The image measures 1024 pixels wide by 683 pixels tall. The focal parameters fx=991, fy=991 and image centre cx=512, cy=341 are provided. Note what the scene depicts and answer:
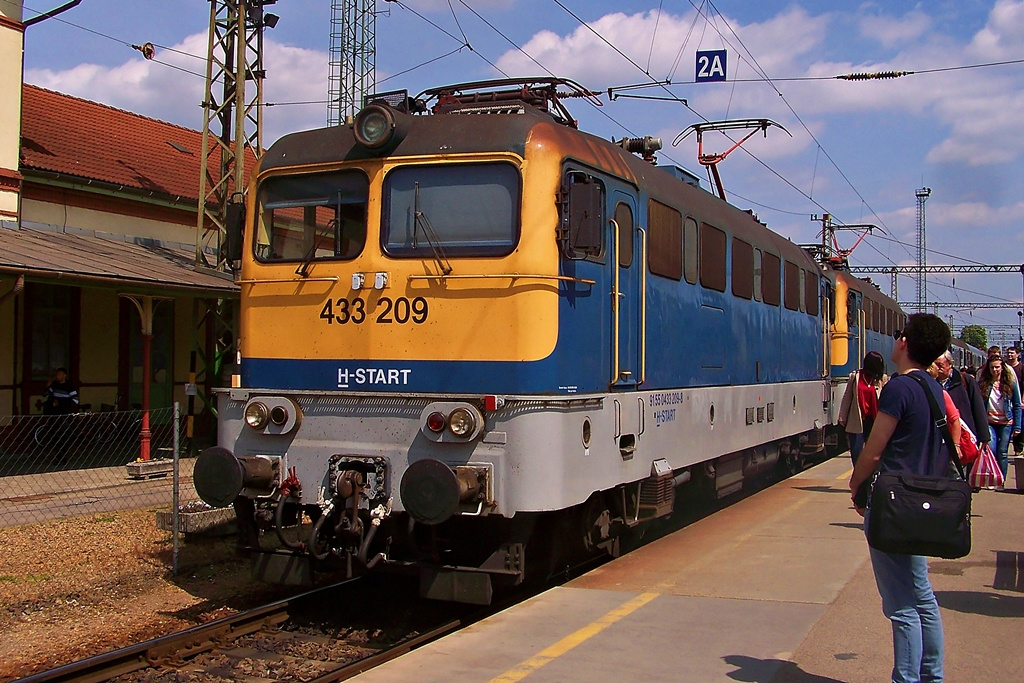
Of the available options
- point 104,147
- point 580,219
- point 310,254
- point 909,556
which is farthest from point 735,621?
point 104,147

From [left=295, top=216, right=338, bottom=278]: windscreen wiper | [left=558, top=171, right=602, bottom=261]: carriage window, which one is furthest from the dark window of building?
[left=558, top=171, right=602, bottom=261]: carriage window

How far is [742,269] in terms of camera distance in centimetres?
1102

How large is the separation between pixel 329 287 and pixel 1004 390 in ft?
32.2

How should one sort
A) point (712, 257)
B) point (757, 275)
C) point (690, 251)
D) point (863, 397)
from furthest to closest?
point (757, 275)
point (863, 397)
point (712, 257)
point (690, 251)

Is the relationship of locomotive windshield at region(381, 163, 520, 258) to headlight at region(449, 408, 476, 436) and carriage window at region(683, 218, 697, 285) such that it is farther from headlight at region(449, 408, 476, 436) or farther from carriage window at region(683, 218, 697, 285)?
carriage window at region(683, 218, 697, 285)

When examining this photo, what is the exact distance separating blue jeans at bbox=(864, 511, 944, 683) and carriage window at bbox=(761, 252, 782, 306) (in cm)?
773

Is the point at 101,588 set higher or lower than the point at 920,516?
lower

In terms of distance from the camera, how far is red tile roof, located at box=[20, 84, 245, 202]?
Answer: 1789 centimetres

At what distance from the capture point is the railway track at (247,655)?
19.5 feet

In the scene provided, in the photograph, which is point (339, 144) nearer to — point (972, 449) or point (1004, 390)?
point (972, 449)

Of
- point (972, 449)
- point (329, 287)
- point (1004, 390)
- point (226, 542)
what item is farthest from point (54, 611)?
point (1004, 390)

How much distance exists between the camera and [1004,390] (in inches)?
512

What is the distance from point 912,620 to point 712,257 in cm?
587

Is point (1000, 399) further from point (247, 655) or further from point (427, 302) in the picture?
point (247, 655)
